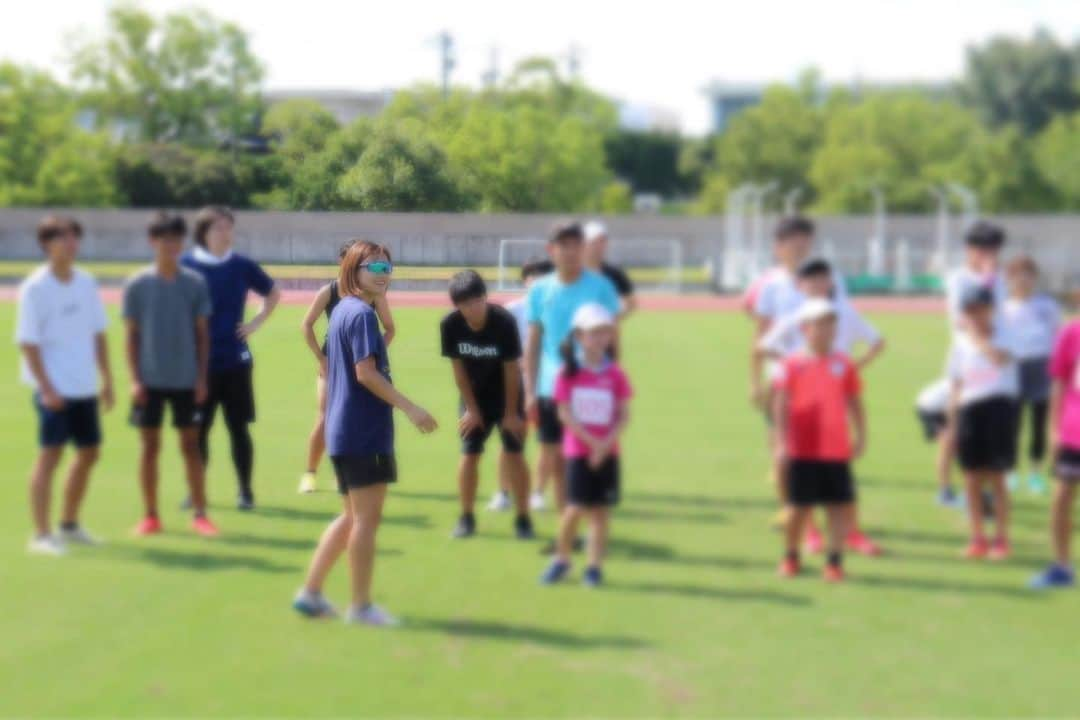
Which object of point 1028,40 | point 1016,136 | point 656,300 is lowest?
point 656,300

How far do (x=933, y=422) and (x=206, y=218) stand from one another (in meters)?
5.37

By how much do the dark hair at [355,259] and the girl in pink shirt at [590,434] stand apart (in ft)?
8.30

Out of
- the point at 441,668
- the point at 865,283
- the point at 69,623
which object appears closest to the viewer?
the point at 441,668

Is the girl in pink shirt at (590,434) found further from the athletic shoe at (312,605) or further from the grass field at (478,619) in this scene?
the athletic shoe at (312,605)

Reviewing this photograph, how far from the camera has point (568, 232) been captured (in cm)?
504

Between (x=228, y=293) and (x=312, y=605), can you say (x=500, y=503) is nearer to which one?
(x=312, y=605)

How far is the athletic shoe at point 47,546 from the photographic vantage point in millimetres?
5872

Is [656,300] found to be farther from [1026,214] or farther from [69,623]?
[69,623]

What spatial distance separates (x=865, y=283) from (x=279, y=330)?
3450 cm

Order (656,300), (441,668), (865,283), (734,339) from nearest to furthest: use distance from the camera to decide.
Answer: (441,668), (734,339), (656,300), (865,283)

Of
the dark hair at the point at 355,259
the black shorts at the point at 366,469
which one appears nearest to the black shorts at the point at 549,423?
the black shorts at the point at 366,469

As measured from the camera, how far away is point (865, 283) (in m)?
36.9

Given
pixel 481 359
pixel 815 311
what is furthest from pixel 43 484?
pixel 815 311

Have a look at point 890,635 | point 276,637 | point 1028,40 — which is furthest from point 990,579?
point 1028,40
